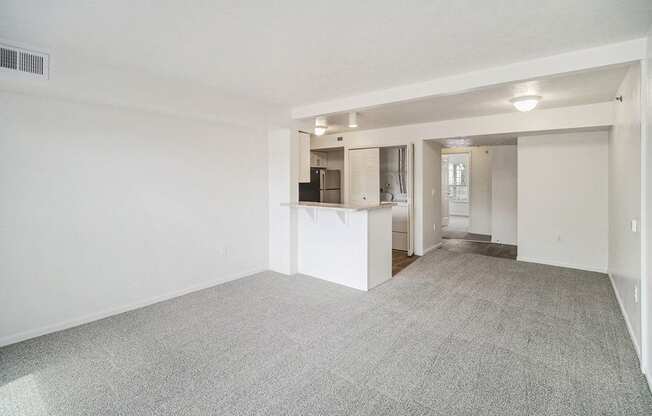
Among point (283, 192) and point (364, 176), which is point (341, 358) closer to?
point (283, 192)

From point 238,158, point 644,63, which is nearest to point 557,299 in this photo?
point 644,63

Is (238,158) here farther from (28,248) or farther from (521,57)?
(521,57)

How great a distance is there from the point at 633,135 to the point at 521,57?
3.89ft

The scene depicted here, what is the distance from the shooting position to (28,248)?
282cm

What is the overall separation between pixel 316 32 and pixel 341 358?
2.41 meters

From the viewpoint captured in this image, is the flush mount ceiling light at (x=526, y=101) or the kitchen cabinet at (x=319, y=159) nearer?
the flush mount ceiling light at (x=526, y=101)

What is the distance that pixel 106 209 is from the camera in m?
3.25

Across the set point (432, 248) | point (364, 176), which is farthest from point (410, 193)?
point (432, 248)

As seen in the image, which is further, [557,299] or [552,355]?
[557,299]

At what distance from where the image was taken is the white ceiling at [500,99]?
129 inches

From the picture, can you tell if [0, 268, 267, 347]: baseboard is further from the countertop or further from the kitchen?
the kitchen

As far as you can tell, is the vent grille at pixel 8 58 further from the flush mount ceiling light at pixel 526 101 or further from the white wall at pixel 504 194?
the white wall at pixel 504 194

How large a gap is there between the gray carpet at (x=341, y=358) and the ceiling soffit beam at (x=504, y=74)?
2260 millimetres

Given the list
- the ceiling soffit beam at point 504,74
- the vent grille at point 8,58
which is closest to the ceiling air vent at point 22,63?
the vent grille at point 8,58
